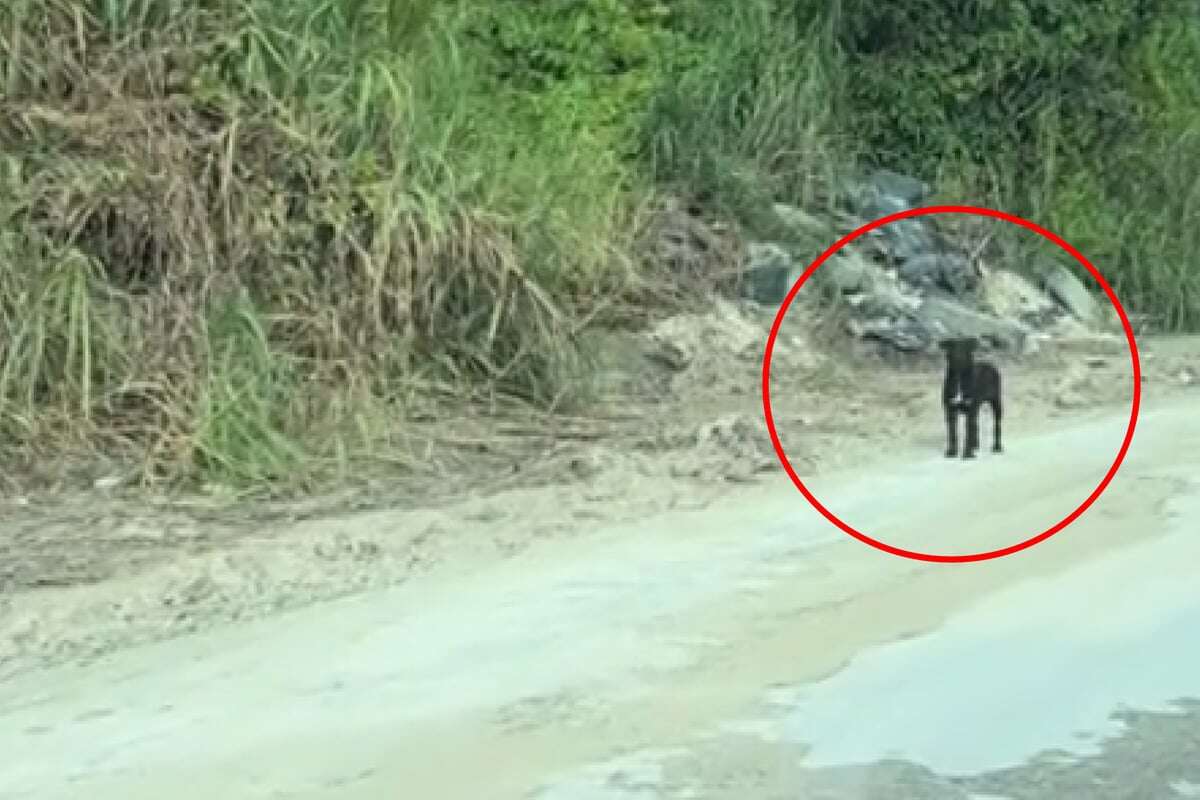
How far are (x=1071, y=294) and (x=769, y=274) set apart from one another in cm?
206

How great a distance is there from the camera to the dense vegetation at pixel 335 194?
25.0 feet

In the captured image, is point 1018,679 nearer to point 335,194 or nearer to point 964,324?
point 335,194

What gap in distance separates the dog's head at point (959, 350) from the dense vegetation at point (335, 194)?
1.57m

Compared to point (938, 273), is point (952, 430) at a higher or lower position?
lower

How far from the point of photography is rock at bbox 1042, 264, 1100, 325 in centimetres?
1138

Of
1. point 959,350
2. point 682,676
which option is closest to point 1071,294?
point 959,350

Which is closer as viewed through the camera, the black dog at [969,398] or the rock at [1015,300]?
the black dog at [969,398]

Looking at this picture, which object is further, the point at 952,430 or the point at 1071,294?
the point at 1071,294

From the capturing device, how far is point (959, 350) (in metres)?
9.08

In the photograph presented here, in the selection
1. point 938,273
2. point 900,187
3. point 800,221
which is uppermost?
point 900,187

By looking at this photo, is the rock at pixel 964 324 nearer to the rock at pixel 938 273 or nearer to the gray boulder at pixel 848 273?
the rock at pixel 938 273

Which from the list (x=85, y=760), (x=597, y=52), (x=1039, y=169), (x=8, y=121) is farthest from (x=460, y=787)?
(x=1039, y=169)

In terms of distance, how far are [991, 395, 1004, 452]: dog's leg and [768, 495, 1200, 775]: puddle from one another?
4.08ft

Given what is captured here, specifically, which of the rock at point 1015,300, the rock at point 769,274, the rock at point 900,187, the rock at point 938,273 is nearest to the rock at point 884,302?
the rock at point 938,273
